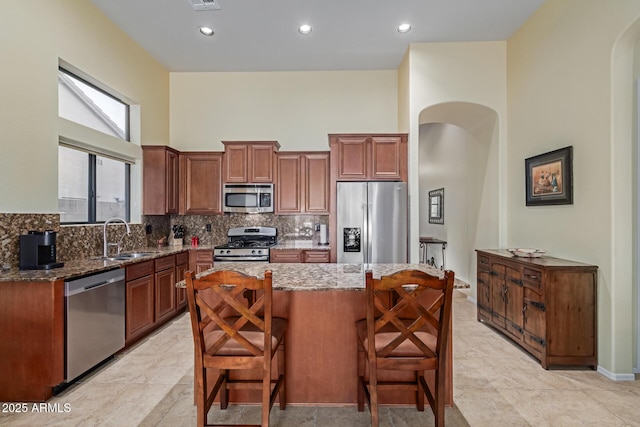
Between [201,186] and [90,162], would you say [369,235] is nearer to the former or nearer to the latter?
[201,186]

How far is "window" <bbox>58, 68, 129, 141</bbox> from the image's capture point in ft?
11.0

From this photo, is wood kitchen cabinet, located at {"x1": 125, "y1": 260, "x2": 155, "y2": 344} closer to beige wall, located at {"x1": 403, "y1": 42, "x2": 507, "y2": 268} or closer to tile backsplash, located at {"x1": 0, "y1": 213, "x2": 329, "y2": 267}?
tile backsplash, located at {"x1": 0, "y1": 213, "x2": 329, "y2": 267}

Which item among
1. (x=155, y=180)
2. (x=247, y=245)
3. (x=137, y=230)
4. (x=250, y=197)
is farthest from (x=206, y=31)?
(x=247, y=245)

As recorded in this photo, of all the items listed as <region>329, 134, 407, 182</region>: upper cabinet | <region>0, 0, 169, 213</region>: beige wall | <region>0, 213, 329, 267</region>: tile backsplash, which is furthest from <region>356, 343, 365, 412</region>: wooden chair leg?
<region>0, 0, 169, 213</region>: beige wall

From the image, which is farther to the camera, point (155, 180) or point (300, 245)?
point (300, 245)

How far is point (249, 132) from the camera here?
5.35m

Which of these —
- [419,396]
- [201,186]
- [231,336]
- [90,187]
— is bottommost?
[419,396]

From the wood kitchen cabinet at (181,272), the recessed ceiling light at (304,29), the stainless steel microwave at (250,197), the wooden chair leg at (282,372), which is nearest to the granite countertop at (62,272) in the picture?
the wood kitchen cabinet at (181,272)

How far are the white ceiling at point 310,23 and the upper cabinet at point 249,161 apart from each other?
4.46ft

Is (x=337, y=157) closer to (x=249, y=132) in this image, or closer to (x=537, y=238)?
(x=249, y=132)

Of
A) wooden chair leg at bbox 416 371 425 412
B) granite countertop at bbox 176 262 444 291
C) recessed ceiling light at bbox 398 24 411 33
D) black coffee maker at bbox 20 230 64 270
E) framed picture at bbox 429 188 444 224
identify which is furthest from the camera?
framed picture at bbox 429 188 444 224

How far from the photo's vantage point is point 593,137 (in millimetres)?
2871

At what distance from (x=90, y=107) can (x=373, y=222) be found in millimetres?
3785

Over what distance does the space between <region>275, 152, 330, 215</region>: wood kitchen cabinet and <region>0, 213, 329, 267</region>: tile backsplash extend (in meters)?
0.34
